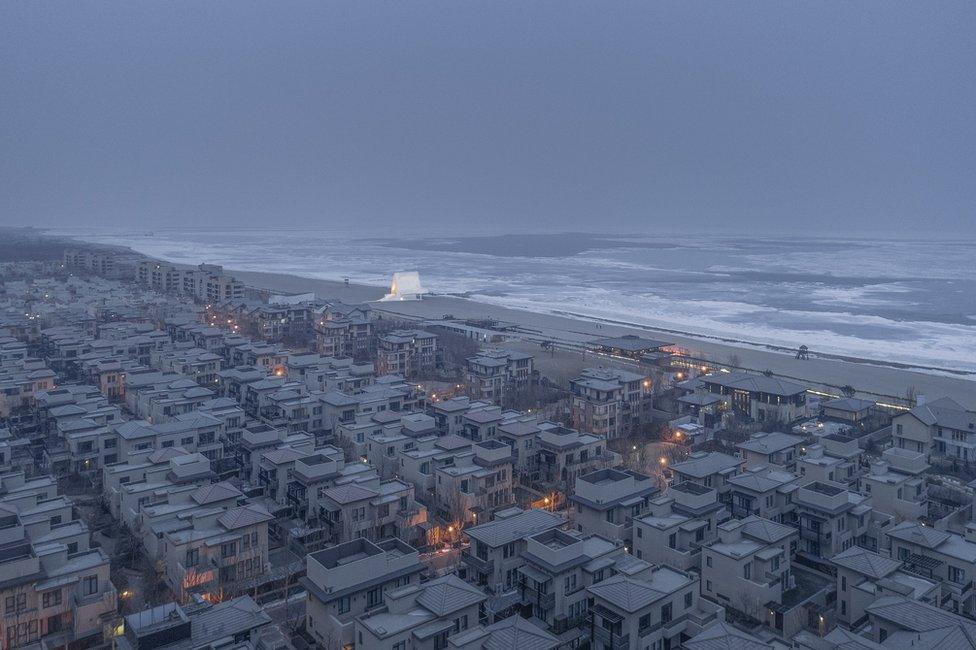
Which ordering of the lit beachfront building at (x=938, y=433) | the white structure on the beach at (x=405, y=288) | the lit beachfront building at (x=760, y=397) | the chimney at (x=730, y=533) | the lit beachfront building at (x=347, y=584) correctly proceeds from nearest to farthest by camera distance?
the lit beachfront building at (x=347, y=584)
the chimney at (x=730, y=533)
the lit beachfront building at (x=938, y=433)
the lit beachfront building at (x=760, y=397)
the white structure on the beach at (x=405, y=288)

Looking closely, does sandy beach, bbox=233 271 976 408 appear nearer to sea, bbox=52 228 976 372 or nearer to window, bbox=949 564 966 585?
sea, bbox=52 228 976 372

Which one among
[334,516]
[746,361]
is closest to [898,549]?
[334,516]

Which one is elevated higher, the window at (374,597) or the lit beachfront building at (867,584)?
the lit beachfront building at (867,584)

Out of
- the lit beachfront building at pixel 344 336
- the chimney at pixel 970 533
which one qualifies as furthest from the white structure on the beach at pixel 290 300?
the chimney at pixel 970 533

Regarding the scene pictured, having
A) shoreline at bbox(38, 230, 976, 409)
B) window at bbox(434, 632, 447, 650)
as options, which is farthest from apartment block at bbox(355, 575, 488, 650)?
shoreline at bbox(38, 230, 976, 409)

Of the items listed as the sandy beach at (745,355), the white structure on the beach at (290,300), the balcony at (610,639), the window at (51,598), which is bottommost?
the window at (51,598)

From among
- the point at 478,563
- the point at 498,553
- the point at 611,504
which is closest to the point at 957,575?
the point at 611,504

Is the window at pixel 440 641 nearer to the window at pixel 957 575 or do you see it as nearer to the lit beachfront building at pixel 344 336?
the window at pixel 957 575
